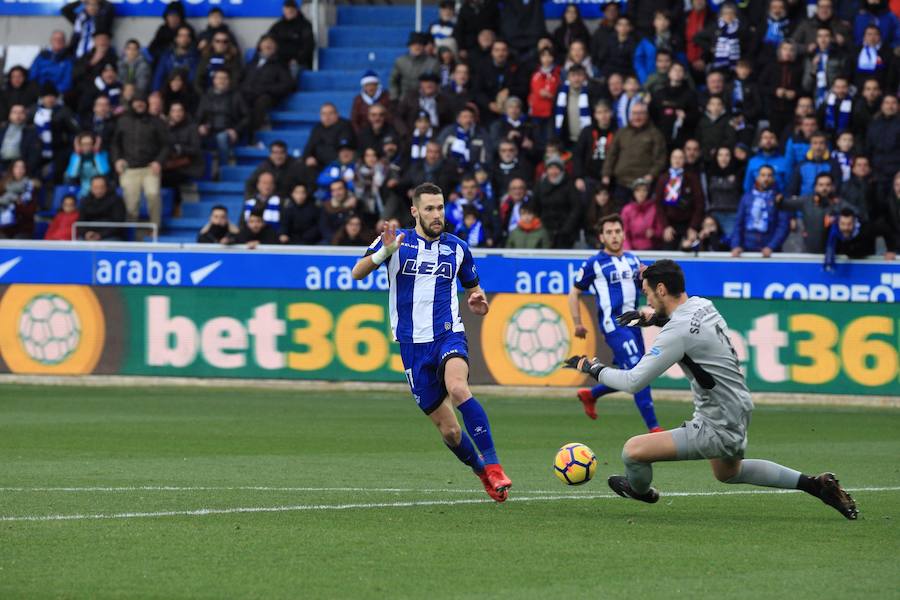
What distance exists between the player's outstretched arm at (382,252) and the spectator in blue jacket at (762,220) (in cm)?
1066

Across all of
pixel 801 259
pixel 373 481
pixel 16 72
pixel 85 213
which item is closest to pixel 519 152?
pixel 801 259

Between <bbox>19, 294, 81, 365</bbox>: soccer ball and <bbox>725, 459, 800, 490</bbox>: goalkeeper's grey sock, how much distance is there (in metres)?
14.5

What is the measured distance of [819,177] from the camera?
20.1 meters

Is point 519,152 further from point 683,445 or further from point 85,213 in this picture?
point 683,445

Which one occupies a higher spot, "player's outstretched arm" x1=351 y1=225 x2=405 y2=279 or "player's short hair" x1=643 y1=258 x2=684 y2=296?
"player's outstretched arm" x1=351 y1=225 x2=405 y2=279

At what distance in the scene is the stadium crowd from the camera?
2122cm

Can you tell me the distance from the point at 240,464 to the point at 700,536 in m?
5.13

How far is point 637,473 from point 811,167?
12.2 m

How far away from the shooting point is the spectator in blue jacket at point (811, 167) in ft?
68.3

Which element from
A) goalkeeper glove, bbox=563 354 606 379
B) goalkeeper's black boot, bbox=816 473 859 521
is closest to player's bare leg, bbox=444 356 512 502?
goalkeeper glove, bbox=563 354 606 379

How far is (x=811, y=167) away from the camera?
21.1m

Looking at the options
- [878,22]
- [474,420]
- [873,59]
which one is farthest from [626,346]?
[878,22]

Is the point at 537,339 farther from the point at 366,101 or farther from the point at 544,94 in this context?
the point at 366,101

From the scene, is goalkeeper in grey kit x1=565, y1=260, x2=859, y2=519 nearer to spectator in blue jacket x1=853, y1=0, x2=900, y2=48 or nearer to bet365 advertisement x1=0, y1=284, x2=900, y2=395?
bet365 advertisement x1=0, y1=284, x2=900, y2=395
